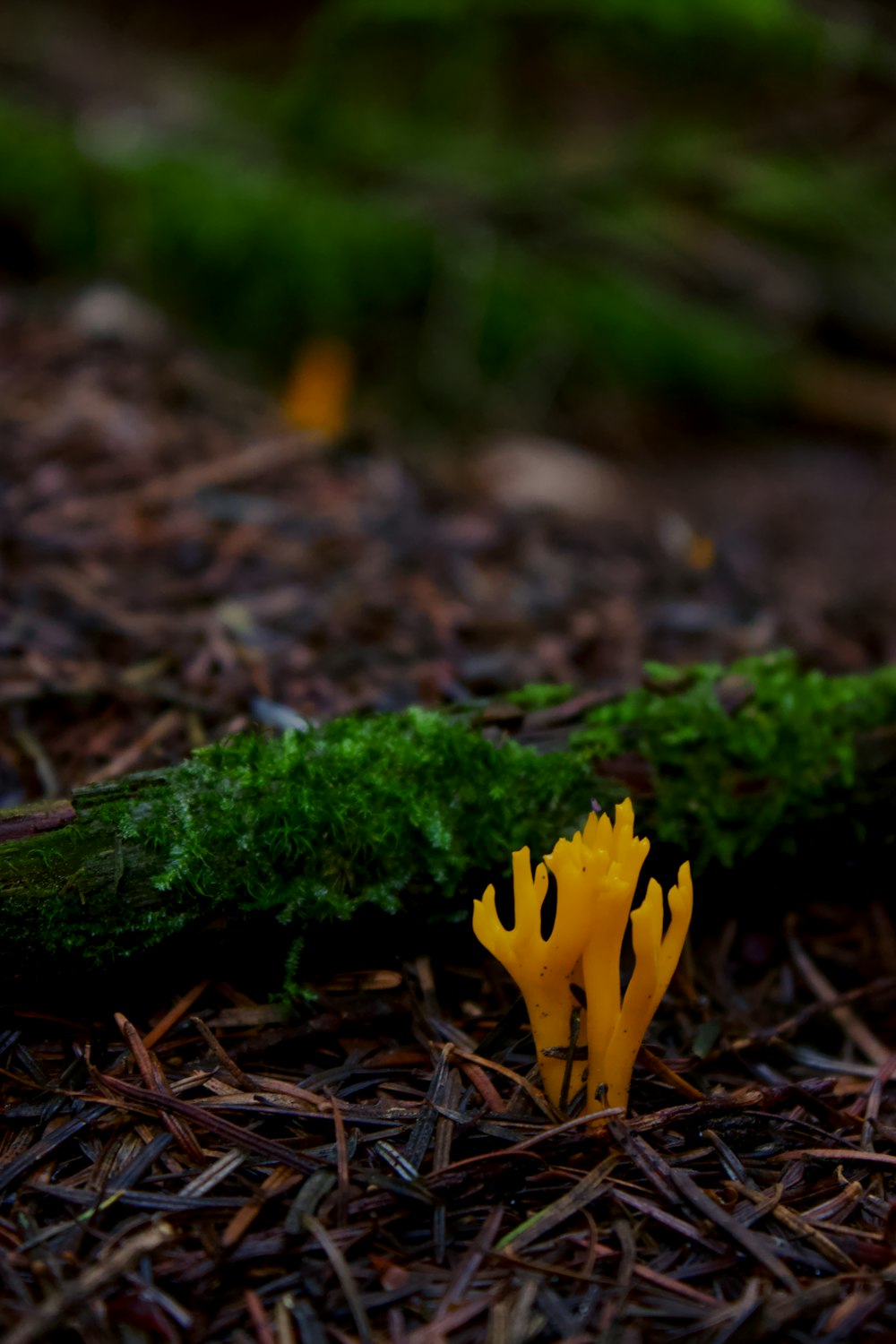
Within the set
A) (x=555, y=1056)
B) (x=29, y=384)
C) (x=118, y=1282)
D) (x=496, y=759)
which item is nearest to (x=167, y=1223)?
(x=118, y=1282)

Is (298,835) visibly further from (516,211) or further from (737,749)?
(516,211)

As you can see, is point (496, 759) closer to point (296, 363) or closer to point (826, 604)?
point (826, 604)

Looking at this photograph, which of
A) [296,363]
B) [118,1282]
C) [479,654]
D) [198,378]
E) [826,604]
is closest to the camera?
[118,1282]

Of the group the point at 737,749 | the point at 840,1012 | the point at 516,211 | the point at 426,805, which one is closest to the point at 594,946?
the point at 426,805

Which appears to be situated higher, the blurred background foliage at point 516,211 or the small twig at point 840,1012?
the blurred background foliage at point 516,211

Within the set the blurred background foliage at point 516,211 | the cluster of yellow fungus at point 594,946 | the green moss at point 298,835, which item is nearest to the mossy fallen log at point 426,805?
the green moss at point 298,835

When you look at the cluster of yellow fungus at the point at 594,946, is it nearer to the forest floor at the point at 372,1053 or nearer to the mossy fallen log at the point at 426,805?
the forest floor at the point at 372,1053

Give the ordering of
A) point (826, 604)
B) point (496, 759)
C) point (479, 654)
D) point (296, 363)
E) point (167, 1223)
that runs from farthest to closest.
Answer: point (296, 363) → point (826, 604) → point (479, 654) → point (496, 759) → point (167, 1223)
